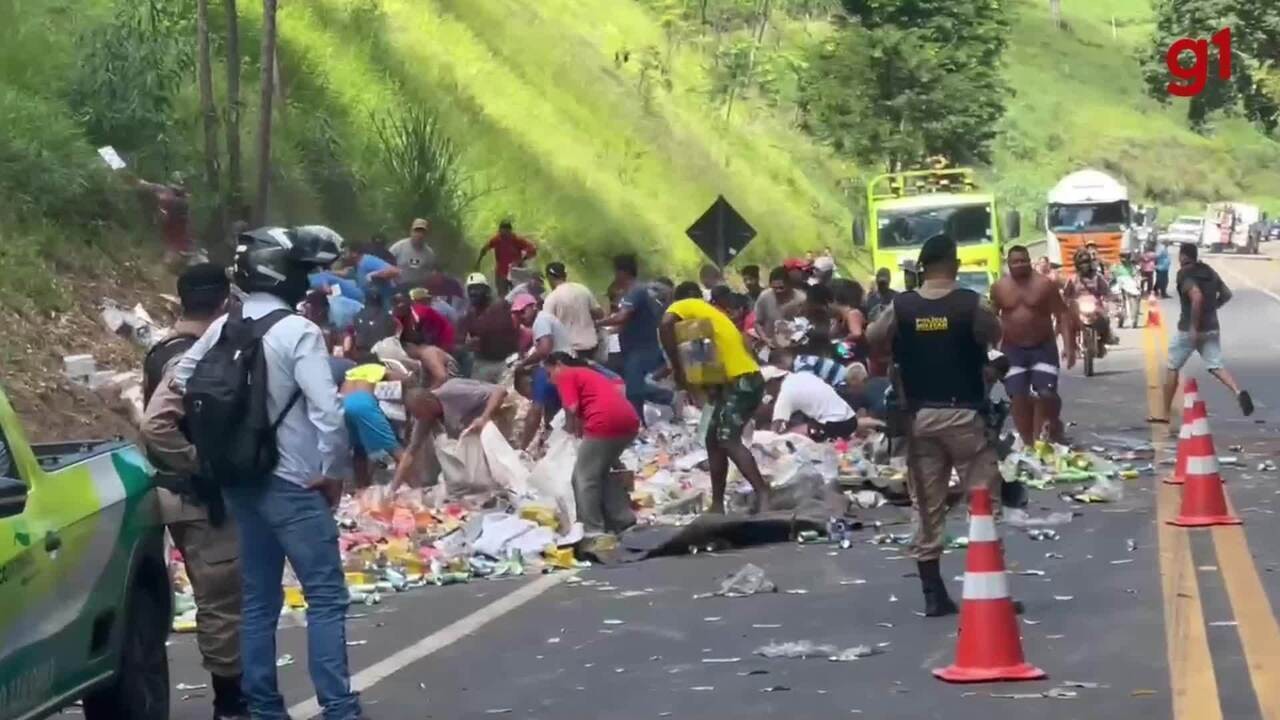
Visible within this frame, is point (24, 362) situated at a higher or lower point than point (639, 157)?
lower

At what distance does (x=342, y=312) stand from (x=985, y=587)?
12.4 meters

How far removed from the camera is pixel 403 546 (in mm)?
14742

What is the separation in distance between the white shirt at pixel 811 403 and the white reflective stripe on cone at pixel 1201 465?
5873 mm

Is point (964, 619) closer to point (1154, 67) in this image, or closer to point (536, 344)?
point (536, 344)

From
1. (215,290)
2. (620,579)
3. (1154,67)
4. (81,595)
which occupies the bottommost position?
(620,579)

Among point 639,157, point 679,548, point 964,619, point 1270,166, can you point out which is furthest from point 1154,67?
point 1270,166

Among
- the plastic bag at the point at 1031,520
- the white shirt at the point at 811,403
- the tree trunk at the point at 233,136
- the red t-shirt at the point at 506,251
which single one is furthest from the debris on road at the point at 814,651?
the red t-shirt at the point at 506,251

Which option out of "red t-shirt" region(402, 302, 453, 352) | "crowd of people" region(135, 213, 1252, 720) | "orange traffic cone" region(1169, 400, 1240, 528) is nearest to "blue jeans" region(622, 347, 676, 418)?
"crowd of people" region(135, 213, 1252, 720)

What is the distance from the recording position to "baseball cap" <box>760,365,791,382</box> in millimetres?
21672

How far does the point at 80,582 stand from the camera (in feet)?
25.2

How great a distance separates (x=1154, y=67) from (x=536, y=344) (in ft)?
121

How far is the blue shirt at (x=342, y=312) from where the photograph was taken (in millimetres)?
20375

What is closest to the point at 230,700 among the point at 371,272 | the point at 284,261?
the point at 284,261

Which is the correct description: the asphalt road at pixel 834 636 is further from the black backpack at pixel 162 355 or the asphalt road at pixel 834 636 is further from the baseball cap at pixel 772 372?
the baseball cap at pixel 772 372
